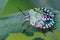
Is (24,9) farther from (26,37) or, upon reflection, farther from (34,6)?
(26,37)

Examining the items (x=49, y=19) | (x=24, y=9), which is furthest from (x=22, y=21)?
(x=49, y=19)

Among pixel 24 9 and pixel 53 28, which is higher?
pixel 24 9

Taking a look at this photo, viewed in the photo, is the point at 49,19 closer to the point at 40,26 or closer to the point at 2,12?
the point at 40,26

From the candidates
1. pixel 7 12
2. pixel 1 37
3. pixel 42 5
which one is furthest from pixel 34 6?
pixel 1 37

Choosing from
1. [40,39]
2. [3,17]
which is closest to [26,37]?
[40,39]

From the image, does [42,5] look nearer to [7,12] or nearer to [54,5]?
[54,5]

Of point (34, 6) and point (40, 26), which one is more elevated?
point (34, 6)
